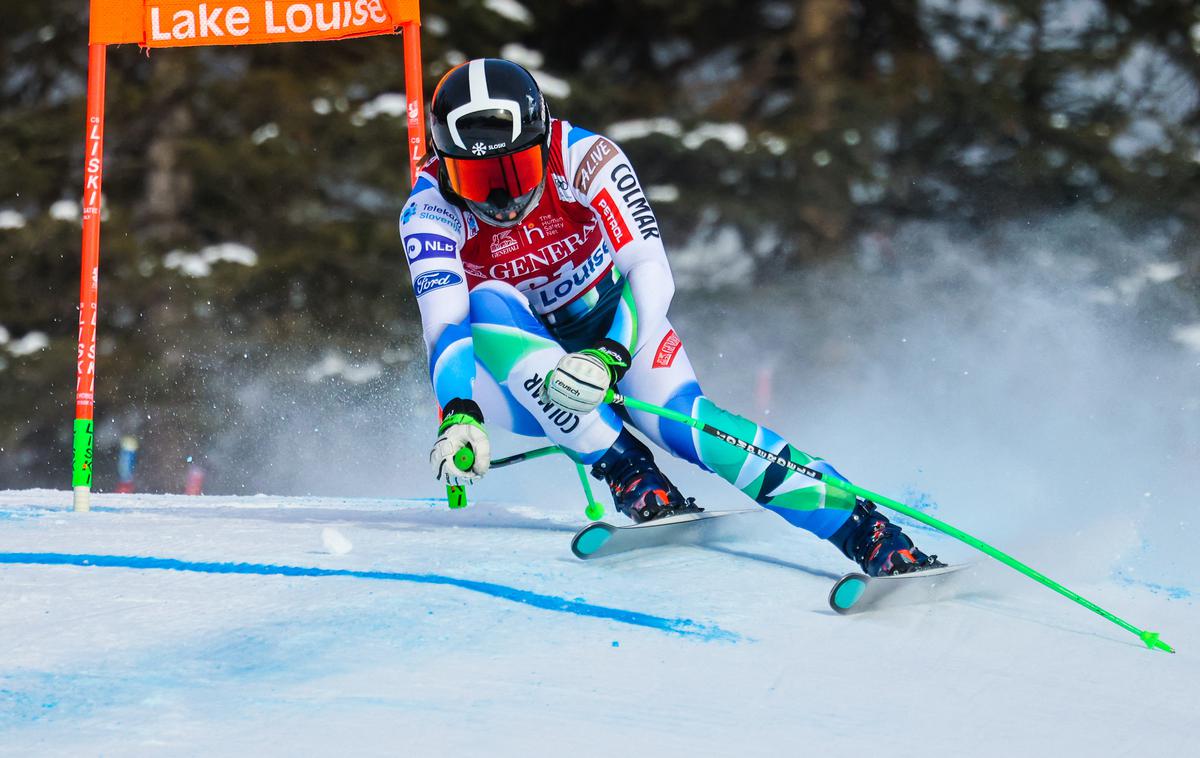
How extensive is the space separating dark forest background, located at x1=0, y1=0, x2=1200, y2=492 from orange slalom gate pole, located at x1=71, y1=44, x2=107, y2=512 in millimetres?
5898

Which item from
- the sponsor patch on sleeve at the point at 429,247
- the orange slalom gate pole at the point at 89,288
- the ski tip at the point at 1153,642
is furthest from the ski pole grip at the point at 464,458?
the orange slalom gate pole at the point at 89,288

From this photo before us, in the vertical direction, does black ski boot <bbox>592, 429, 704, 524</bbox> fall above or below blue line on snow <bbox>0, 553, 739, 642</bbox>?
above

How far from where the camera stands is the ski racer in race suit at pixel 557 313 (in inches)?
143

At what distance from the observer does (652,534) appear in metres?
3.96

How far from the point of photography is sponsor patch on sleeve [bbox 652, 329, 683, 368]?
3996 mm

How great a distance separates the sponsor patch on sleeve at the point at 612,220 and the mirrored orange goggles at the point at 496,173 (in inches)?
8.1

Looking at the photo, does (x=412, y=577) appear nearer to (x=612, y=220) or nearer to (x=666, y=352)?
(x=666, y=352)

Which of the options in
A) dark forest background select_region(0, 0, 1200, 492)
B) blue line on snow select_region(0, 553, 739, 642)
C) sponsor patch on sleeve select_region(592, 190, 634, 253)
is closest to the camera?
blue line on snow select_region(0, 553, 739, 642)

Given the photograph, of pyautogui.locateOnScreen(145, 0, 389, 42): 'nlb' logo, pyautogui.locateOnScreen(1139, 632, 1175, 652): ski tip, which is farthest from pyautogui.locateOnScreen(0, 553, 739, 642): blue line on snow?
pyautogui.locateOnScreen(145, 0, 389, 42): 'nlb' logo

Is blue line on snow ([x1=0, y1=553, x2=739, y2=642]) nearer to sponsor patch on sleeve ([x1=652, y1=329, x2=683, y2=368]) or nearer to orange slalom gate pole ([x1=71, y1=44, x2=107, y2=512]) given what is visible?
sponsor patch on sleeve ([x1=652, y1=329, x2=683, y2=368])

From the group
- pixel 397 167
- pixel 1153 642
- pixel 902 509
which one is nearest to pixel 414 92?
pixel 902 509

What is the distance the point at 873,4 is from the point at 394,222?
5474 mm

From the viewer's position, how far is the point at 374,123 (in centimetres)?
1234

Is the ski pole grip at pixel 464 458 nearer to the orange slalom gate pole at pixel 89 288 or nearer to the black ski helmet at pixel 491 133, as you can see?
the black ski helmet at pixel 491 133
